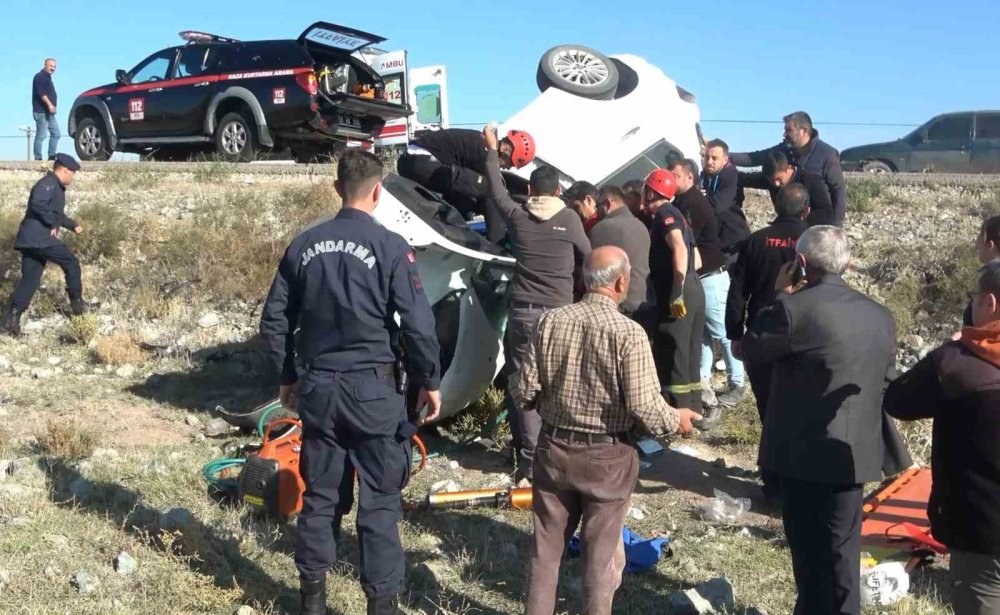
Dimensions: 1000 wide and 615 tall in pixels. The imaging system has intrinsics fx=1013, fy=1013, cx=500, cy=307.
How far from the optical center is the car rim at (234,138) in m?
13.4

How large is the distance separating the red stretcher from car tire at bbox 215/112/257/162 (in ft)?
32.5

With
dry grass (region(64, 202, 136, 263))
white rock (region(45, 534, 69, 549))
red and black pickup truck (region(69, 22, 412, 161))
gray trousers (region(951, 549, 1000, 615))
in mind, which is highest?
red and black pickup truck (region(69, 22, 412, 161))

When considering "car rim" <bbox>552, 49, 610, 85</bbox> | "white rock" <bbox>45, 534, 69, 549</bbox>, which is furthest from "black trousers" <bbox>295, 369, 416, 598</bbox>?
"car rim" <bbox>552, 49, 610, 85</bbox>

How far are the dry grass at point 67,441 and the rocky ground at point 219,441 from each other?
1cm

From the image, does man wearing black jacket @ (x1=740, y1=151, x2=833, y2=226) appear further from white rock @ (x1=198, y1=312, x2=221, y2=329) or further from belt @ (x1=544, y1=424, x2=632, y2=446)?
white rock @ (x1=198, y1=312, x2=221, y2=329)

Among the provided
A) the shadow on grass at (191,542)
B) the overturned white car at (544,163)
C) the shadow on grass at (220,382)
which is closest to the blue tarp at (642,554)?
the shadow on grass at (191,542)

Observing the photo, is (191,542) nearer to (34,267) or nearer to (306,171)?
(34,267)

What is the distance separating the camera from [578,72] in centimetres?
A: 684

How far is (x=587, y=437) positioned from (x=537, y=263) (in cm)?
214

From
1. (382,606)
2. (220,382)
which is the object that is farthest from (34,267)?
(382,606)

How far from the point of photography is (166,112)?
1366cm

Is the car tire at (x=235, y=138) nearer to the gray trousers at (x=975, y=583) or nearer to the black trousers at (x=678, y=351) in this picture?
the black trousers at (x=678, y=351)

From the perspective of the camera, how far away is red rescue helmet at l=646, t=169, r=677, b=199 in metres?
6.03

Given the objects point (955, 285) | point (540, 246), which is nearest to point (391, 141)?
point (955, 285)
